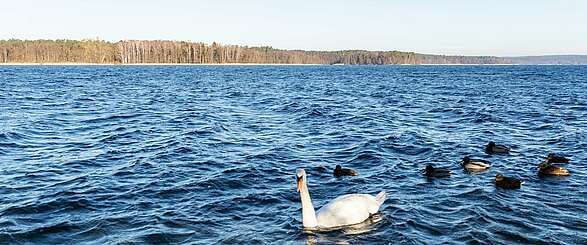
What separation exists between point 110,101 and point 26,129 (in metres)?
18.7

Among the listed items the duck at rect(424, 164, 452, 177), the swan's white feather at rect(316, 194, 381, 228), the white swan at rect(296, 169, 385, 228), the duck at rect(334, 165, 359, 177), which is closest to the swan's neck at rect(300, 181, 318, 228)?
the white swan at rect(296, 169, 385, 228)

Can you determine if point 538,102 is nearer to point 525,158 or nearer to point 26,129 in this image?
point 525,158

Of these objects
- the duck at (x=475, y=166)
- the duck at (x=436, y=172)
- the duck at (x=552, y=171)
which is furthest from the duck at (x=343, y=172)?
the duck at (x=552, y=171)

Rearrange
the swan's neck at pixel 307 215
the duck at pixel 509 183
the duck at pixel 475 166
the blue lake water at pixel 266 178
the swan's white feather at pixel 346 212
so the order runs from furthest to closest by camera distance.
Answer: the duck at pixel 475 166
the duck at pixel 509 183
the swan's white feather at pixel 346 212
the swan's neck at pixel 307 215
the blue lake water at pixel 266 178

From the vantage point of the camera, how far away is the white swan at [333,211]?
39.8ft

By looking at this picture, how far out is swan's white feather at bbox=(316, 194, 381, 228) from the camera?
40.3ft

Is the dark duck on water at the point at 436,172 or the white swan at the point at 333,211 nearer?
the white swan at the point at 333,211

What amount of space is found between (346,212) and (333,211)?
12.1 inches

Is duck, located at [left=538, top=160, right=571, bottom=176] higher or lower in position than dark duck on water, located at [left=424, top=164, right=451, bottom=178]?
higher

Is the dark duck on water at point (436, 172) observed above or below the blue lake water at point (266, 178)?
above

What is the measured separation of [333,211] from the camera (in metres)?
12.4

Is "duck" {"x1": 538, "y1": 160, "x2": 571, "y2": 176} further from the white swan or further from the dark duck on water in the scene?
the white swan

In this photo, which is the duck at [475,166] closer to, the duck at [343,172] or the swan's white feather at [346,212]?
the duck at [343,172]

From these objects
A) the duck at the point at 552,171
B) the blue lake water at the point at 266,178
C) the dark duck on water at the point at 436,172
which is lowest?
the blue lake water at the point at 266,178
